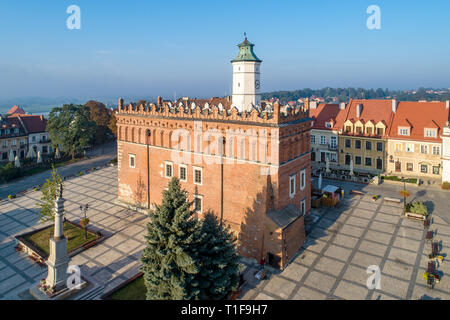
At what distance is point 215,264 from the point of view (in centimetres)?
1789

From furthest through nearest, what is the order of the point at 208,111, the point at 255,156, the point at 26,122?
the point at 26,122 → the point at 208,111 → the point at 255,156

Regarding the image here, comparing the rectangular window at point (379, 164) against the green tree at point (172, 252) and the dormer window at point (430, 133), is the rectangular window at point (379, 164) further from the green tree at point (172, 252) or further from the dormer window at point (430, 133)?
the green tree at point (172, 252)

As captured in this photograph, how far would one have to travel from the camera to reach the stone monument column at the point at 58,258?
19250 mm

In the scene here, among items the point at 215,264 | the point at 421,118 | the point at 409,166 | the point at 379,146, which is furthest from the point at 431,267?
the point at 421,118

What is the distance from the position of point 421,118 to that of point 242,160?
34.2 m

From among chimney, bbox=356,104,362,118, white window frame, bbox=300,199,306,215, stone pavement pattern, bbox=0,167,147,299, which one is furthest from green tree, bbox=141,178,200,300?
chimney, bbox=356,104,362,118

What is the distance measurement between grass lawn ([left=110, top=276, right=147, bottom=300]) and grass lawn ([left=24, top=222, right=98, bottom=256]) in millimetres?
7548

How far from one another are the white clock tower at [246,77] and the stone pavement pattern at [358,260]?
1323cm

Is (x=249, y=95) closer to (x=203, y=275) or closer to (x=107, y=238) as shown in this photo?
(x=203, y=275)

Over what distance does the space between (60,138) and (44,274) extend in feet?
136

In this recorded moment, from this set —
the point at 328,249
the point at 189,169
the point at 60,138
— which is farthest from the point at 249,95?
the point at 60,138

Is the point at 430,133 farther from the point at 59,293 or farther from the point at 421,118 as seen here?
the point at 59,293

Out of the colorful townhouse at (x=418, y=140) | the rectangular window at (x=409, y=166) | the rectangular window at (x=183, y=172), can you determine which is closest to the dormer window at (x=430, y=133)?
the colorful townhouse at (x=418, y=140)

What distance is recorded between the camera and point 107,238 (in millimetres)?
26922
